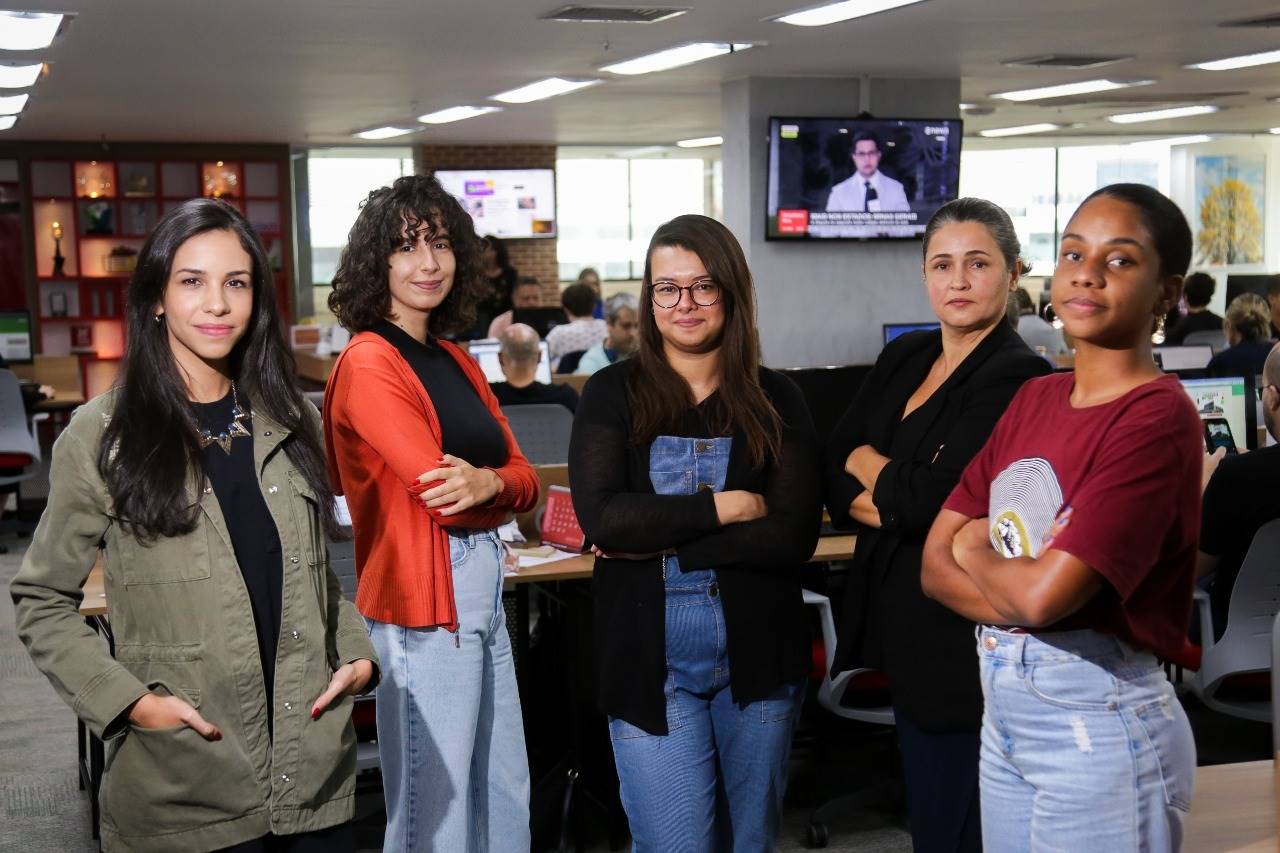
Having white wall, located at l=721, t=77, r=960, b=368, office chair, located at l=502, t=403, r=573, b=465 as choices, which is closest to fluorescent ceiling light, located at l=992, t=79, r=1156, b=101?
white wall, located at l=721, t=77, r=960, b=368

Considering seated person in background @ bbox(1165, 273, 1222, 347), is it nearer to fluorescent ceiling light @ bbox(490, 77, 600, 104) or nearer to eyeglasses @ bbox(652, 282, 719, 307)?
fluorescent ceiling light @ bbox(490, 77, 600, 104)

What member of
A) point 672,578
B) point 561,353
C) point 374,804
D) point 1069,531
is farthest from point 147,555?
point 561,353

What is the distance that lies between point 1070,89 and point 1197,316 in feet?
6.54

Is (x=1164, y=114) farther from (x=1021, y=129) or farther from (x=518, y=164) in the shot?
(x=518, y=164)

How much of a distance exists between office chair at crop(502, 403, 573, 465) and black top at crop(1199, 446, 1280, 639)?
2.79 metres

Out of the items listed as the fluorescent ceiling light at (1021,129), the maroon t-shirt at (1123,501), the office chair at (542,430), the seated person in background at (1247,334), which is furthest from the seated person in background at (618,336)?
the fluorescent ceiling light at (1021,129)

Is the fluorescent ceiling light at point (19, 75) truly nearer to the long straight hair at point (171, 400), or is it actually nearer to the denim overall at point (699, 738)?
the long straight hair at point (171, 400)

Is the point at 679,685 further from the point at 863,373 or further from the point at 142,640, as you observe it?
the point at 863,373

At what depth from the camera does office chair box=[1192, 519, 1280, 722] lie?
3.81 meters

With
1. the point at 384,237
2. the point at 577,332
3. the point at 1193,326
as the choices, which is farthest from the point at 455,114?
the point at 384,237

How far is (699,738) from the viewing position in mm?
2391

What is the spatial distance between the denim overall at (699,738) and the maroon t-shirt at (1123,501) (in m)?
0.68

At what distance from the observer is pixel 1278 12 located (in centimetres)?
700

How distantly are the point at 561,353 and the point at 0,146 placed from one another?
771cm
